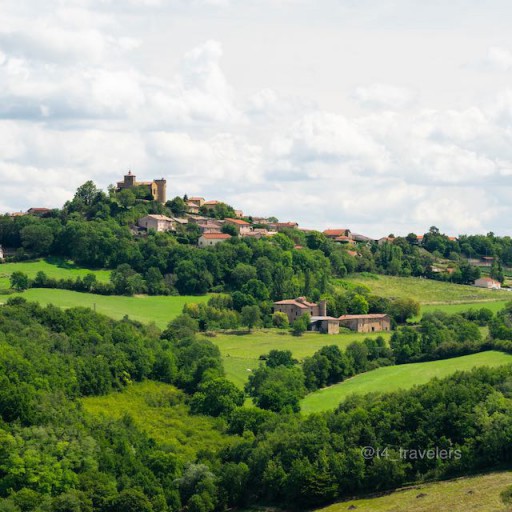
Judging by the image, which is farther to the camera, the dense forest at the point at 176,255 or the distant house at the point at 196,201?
the distant house at the point at 196,201

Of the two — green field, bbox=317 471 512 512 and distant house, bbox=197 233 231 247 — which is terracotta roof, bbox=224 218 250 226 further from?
green field, bbox=317 471 512 512

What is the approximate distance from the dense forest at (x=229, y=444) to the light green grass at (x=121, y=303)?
27254 millimetres

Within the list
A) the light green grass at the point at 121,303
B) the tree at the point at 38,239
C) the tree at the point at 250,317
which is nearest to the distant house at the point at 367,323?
the tree at the point at 250,317

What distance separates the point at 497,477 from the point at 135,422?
86.7 ft

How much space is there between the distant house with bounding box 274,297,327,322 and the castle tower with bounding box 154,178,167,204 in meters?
45.7

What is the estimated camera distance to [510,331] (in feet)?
311

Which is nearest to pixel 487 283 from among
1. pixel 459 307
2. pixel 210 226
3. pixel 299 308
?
pixel 459 307

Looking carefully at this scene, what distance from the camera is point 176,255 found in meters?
125

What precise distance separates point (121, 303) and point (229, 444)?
1873 inches

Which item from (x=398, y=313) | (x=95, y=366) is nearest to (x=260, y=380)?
(x=95, y=366)

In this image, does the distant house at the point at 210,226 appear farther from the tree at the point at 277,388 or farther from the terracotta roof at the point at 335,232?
the tree at the point at 277,388

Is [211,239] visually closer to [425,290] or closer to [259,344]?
[425,290]

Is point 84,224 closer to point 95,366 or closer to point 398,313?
point 398,313

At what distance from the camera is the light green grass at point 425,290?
12906cm
